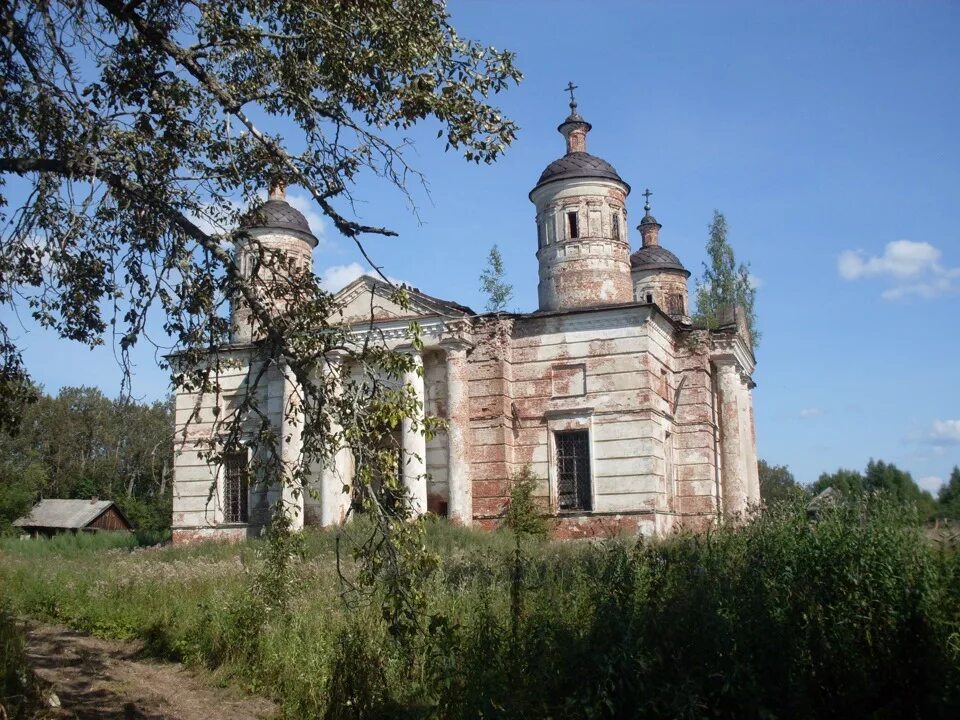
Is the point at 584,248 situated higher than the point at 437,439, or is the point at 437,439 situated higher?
the point at 584,248

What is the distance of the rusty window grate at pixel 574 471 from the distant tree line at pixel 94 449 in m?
30.1

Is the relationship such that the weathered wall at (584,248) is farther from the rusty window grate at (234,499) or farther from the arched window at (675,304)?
the rusty window grate at (234,499)

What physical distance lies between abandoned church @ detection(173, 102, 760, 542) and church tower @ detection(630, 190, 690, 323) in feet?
21.9

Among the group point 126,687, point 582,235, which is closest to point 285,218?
point 582,235

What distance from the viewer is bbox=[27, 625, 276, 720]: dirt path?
879 cm

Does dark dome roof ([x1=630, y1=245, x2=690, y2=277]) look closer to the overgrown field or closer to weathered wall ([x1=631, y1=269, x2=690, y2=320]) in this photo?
weathered wall ([x1=631, y1=269, x2=690, y2=320])

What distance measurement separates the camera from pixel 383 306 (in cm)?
2306

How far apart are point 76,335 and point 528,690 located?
528 centimetres

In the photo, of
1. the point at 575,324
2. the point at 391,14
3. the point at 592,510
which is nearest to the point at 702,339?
the point at 575,324

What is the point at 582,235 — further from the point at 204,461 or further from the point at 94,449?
the point at 94,449

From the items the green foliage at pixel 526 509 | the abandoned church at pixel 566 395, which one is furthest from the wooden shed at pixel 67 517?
the green foliage at pixel 526 509

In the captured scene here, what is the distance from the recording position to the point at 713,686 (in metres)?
6.12

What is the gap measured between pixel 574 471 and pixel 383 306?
655 cm

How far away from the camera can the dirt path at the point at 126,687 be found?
879 centimetres
